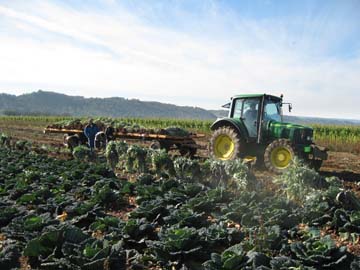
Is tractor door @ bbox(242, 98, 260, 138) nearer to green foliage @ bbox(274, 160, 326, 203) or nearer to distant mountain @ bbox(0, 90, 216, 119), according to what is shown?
green foliage @ bbox(274, 160, 326, 203)

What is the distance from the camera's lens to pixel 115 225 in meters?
5.96

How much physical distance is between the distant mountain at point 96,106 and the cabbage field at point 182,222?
148 meters

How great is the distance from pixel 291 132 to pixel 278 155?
30.2 inches

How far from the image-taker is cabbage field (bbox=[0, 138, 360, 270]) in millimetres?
4566

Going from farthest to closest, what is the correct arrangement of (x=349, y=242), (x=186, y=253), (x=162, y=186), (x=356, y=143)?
(x=356, y=143) → (x=162, y=186) → (x=349, y=242) → (x=186, y=253)

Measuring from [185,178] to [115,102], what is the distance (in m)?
162

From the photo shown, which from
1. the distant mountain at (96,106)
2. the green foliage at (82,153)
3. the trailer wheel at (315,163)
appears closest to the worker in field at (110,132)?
the green foliage at (82,153)

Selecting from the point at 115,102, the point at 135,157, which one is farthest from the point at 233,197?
the point at 115,102

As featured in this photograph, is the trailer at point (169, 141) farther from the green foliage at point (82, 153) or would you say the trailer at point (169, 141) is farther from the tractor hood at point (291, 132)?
the tractor hood at point (291, 132)

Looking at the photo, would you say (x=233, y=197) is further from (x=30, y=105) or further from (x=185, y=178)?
(x=30, y=105)

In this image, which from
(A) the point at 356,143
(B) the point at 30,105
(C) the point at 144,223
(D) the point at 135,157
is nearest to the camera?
(C) the point at 144,223

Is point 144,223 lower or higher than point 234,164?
lower

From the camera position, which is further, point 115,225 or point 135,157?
point 135,157

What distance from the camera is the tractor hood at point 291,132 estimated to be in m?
10.7
